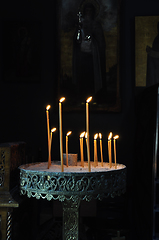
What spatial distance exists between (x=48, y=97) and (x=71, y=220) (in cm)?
197

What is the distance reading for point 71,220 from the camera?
1732 millimetres

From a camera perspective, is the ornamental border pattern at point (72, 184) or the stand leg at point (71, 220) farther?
the stand leg at point (71, 220)

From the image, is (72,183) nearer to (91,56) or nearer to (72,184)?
(72,184)

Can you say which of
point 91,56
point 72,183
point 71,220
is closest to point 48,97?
point 91,56

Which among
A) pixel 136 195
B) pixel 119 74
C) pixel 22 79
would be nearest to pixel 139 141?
pixel 136 195

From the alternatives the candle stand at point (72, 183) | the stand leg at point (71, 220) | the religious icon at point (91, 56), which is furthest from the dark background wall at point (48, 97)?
the candle stand at point (72, 183)

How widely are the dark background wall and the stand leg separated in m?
1.70

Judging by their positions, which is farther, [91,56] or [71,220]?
[91,56]

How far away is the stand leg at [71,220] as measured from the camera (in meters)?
1.73

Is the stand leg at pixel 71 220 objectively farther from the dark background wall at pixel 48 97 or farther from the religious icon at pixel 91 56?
the religious icon at pixel 91 56

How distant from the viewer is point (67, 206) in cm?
175

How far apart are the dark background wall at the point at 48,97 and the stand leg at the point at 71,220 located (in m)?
1.70

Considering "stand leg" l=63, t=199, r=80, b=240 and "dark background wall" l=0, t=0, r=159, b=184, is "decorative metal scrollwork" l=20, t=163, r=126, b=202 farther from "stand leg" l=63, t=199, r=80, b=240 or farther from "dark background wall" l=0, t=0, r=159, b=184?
"dark background wall" l=0, t=0, r=159, b=184

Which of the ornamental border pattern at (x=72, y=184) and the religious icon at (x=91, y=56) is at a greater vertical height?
the religious icon at (x=91, y=56)
